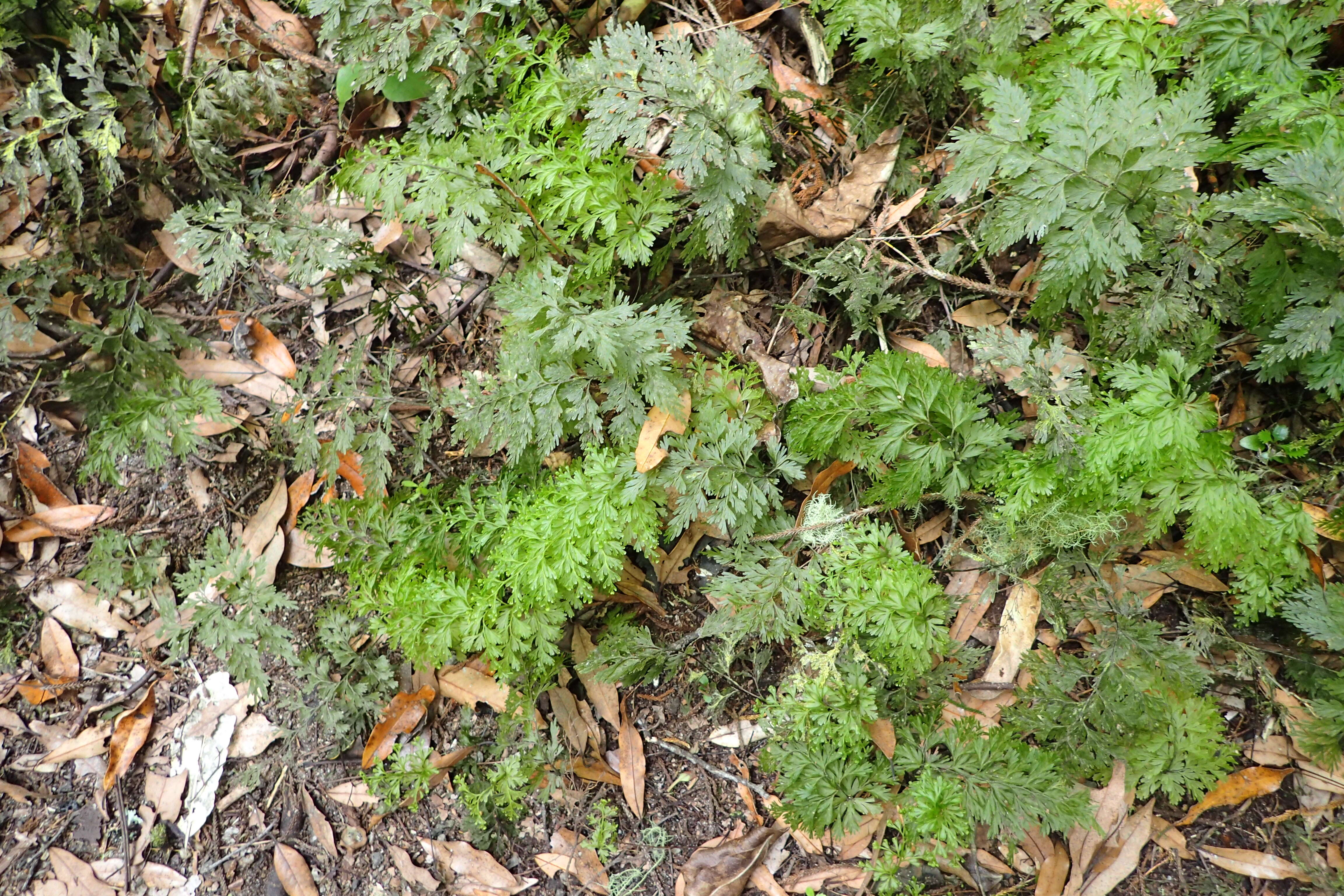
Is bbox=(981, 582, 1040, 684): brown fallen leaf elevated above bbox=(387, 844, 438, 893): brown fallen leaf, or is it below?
above

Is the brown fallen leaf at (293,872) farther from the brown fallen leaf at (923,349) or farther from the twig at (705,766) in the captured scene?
the brown fallen leaf at (923,349)

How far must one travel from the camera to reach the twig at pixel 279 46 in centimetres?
327

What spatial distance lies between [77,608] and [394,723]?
1716mm

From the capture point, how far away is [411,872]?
3.09 metres

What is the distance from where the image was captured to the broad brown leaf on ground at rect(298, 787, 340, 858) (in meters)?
3.21

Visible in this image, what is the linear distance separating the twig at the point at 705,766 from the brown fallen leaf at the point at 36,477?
2.96m

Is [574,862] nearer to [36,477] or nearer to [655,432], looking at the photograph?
[655,432]

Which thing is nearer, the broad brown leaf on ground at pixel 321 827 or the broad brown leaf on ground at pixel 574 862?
the broad brown leaf on ground at pixel 574 862

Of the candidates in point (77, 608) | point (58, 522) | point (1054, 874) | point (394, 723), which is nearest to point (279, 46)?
point (58, 522)

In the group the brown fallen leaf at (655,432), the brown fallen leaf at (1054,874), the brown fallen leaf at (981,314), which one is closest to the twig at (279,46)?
the brown fallen leaf at (655,432)

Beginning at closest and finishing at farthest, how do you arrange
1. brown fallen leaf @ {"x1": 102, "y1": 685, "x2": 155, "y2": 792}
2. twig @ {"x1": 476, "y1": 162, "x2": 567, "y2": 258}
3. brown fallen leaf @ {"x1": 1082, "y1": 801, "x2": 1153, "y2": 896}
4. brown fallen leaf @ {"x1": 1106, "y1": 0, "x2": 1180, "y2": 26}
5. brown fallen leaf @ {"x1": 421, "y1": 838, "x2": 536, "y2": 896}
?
brown fallen leaf @ {"x1": 1106, "y1": 0, "x2": 1180, "y2": 26}
twig @ {"x1": 476, "y1": 162, "x2": 567, "y2": 258}
brown fallen leaf @ {"x1": 1082, "y1": 801, "x2": 1153, "y2": 896}
brown fallen leaf @ {"x1": 421, "y1": 838, "x2": 536, "y2": 896}
brown fallen leaf @ {"x1": 102, "y1": 685, "x2": 155, "y2": 792}

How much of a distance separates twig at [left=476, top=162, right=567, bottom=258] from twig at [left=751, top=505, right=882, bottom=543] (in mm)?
1203

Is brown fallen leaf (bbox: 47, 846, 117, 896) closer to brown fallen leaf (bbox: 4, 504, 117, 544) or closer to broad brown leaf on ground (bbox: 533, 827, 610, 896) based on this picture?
brown fallen leaf (bbox: 4, 504, 117, 544)

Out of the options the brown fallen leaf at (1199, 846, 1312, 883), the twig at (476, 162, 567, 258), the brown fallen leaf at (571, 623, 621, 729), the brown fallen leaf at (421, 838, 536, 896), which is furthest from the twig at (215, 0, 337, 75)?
the brown fallen leaf at (1199, 846, 1312, 883)
